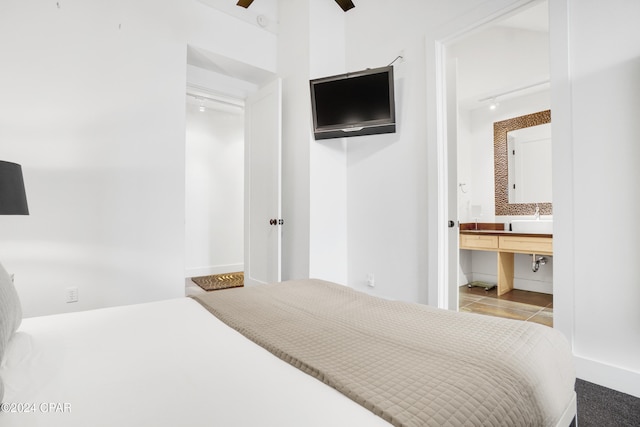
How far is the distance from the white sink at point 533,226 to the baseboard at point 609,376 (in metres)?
2.15

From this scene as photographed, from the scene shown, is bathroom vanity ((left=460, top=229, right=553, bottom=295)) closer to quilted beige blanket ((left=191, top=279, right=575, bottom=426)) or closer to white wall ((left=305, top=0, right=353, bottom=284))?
white wall ((left=305, top=0, right=353, bottom=284))

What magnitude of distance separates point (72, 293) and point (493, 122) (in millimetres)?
5019

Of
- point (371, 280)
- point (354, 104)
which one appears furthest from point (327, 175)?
point (371, 280)

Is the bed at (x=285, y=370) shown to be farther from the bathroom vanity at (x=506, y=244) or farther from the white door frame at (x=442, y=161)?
the bathroom vanity at (x=506, y=244)

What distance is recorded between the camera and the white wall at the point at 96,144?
2240 millimetres

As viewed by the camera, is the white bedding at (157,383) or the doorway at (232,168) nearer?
the white bedding at (157,383)

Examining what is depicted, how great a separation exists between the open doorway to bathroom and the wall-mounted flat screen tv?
0.56 m

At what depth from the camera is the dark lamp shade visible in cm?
150

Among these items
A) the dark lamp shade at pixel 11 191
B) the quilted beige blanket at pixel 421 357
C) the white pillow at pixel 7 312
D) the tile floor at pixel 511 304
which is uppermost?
the dark lamp shade at pixel 11 191

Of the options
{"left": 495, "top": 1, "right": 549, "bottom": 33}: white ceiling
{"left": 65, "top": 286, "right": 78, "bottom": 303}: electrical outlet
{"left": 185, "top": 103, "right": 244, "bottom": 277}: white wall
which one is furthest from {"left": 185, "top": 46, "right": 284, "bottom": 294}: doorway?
{"left": 495, "top": 1, "right": 549, "bottom": 33}: white ceiling

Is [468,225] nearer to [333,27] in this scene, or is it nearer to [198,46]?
[333,27]

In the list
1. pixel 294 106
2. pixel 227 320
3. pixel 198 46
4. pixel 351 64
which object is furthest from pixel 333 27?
pixel 227 320

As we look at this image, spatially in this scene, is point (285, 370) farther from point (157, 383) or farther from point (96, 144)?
point (96, 144)

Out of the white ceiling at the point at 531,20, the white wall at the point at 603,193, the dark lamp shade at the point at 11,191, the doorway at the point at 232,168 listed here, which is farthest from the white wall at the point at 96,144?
the white wall at the point at 603,193
